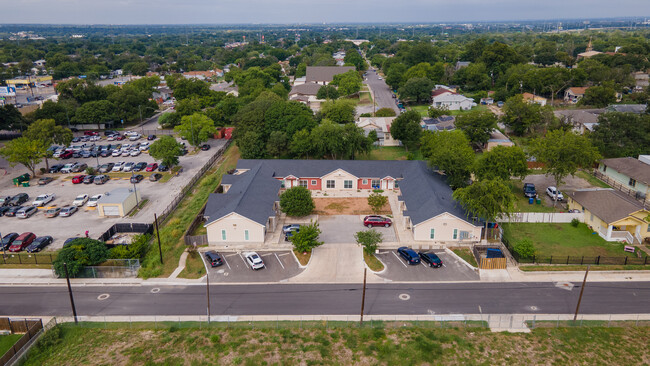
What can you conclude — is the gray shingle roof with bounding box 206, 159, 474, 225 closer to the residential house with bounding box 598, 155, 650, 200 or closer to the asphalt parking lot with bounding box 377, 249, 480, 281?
the asphalt parking lot with bounding box 377, 249, 480, 281

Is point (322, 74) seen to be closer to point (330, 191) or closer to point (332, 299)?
point (330, 191)

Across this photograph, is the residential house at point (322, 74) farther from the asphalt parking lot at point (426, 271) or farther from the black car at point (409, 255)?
the asphalt parking lot at point (426, 271)

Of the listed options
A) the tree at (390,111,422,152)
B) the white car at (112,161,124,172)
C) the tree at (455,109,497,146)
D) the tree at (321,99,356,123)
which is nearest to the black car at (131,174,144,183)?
the white car at (112,161,124,172)

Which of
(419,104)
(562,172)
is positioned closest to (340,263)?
(562,172)

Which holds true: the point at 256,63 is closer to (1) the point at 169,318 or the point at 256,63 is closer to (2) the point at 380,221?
(2) the point at 380,221

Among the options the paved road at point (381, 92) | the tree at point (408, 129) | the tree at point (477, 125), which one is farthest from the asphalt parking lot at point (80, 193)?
the paved road at point (381, 92)

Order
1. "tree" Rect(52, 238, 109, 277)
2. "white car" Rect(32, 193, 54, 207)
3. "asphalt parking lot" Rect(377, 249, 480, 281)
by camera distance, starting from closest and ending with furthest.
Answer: "asphalt parking lot" Rect(377, 249, 480, 281) < "tree" Rect(52, 238, 109, 277) < "white car" Rect(32, 193, 54, 207)
